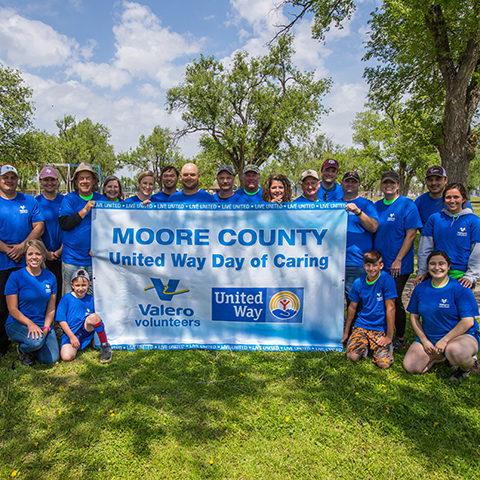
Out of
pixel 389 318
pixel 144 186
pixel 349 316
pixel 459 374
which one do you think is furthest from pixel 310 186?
pixel 459 374

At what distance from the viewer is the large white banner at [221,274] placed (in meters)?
4.19

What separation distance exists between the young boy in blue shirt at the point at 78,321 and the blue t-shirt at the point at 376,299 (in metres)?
3.06

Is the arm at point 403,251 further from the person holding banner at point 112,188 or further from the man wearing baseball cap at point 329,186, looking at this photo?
the person holding banner at point 112,188

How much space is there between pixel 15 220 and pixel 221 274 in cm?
261

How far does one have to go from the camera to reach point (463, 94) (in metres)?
7.97

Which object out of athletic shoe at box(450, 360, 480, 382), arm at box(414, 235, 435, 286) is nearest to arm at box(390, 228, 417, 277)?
arm at box(414, 235, 435, 286)

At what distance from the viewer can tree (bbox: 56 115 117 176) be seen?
4584cm

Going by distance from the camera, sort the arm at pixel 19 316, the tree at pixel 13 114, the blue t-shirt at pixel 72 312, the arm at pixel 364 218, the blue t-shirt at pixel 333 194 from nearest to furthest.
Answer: the arm at pixel 19 316
the arm at pixel 364 218
the blue t-shirt at pixel 72 312
the blue t-shirt at pixel 333 194
the tree at pixel 13 114

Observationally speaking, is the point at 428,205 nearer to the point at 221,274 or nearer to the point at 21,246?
the point at 221,274

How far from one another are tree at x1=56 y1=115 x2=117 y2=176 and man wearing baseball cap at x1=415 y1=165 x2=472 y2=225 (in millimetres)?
45826

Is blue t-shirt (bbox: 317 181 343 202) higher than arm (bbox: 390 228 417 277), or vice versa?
blue t-shirt (bbox: 317 181 343 202)

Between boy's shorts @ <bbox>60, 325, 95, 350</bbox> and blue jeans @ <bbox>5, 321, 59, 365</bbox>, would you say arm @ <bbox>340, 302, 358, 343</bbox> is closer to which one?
boy's shorts @ <bbox>60, 325, 95, 350</bbox>

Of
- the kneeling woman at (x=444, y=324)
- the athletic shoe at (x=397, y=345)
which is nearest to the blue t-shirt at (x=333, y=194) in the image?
the kneeling woman at (x=444, y=324)

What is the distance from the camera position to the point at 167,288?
4250mm
